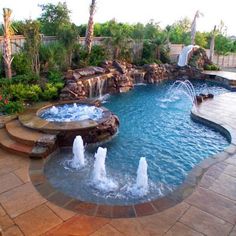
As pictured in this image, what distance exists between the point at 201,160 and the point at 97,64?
33.1 ft

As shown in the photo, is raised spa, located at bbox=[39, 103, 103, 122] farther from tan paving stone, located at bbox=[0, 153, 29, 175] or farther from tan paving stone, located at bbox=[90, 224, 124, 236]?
tan paving stone, located at bbox=[90, 224, 124, 236]

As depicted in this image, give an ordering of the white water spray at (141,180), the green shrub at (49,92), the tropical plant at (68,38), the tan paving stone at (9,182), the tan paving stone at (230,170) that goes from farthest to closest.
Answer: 1. the tropical plant at (68,38)
2. the green shrub at (49,92)
3. the tan paving stone at (230,170)
4. the white water spray at (141,180)
5. the tan paving stone at (9,182)

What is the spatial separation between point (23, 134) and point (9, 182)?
1.99 m

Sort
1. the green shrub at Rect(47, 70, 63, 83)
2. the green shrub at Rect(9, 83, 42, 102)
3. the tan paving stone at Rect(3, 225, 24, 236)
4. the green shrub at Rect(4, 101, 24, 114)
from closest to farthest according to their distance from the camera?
the tan paving stone at Rect(3, 225, 24, 236), the green shrub at Rect(4, 101, 24, 114), the green shrub at Rect(9, 83, 42, 102), the green shrub at Rect(47, 70, 63, 83)

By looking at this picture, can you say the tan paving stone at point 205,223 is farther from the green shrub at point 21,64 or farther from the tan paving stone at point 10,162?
the green shrub at point 21,64

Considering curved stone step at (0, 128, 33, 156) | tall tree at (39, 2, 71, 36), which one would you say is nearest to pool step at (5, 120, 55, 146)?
curved stone step at (0, 128, 33, 156)

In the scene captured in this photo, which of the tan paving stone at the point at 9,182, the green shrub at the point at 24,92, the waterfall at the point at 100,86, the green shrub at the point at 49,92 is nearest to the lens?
the tan paving stone at the point at 9,182

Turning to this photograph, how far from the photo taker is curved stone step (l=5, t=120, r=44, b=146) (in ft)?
21.4

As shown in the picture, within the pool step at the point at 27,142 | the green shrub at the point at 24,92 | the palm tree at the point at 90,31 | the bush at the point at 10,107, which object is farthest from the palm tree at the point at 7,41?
the palm tree at the point at 90,31

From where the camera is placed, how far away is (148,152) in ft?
22.4

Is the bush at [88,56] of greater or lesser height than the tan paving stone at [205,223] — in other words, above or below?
above

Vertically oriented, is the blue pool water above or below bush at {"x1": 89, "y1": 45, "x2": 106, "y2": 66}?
below

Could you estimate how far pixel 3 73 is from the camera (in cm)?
1150

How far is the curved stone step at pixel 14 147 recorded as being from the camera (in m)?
6.20
